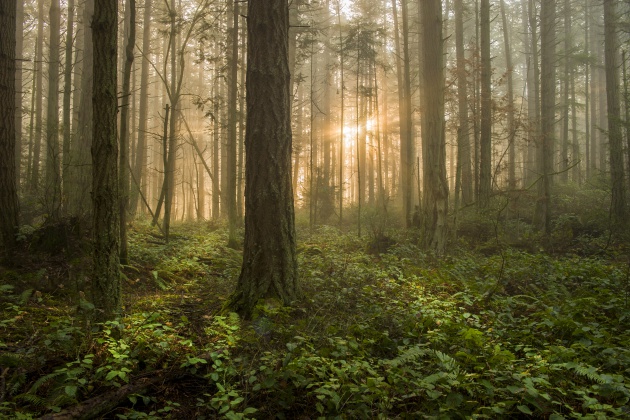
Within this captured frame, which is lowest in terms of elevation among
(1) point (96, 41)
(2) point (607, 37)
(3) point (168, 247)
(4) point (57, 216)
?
(3) point (168, 247)

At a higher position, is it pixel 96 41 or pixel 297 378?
pixel 96 41

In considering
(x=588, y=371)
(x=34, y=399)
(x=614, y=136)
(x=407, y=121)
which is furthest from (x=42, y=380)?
(x=614, y=136)

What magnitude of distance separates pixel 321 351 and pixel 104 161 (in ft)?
10.1

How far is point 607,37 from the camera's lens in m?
13.9

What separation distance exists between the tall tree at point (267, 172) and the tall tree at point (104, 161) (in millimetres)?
1539

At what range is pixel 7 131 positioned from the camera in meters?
6.77

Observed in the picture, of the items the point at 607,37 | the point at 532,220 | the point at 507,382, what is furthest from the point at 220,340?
the point at 607,37

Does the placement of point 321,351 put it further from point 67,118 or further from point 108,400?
point 67,118

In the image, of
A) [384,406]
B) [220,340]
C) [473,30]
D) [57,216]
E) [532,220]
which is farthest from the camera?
[473,30]

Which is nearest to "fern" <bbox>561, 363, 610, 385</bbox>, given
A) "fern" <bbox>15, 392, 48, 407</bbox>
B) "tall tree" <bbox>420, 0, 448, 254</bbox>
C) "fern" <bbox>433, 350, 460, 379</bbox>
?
"fern" <bbox>433, 350, 460, 379</bbox>

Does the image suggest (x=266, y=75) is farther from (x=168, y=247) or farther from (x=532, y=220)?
(x=532, y=220)

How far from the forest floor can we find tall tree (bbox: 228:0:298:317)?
0.40 meters

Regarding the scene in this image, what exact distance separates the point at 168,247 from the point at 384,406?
7.71 metres

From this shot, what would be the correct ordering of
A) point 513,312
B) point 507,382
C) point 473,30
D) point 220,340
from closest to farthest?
point 507,382
point 220,340
point 513,312
point 473,30
